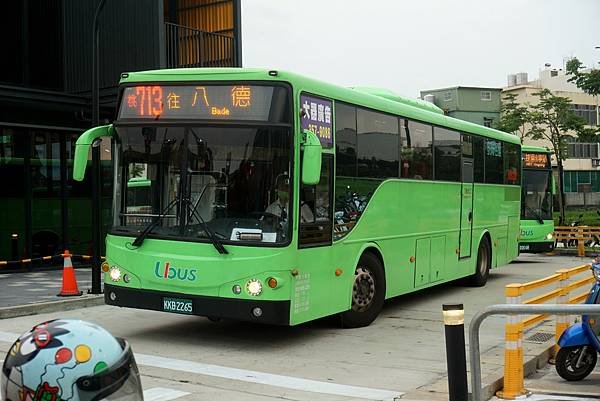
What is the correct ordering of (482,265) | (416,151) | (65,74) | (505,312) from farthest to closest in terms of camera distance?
(65,74) → (482,265) → (416,151) → (505,312)

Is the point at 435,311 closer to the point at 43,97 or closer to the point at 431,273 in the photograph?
the point at 431,273

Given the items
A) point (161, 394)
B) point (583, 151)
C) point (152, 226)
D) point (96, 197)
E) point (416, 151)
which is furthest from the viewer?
point (583, 151)

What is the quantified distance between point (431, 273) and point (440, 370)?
15.7 feet

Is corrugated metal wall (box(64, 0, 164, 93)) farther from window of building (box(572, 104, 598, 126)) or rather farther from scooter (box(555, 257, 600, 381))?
window of building (box(572, 104, 598, 126))

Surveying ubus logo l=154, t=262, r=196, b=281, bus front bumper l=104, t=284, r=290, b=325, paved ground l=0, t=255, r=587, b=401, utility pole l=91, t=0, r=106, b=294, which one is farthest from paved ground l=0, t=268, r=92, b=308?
ubus logo l=154, t=262, r=196, b=281

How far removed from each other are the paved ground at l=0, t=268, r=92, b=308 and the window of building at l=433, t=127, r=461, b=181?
6.70m

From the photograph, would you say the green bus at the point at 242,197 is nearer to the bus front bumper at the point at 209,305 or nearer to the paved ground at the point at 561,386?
the bus front bumper at the point at 209,305

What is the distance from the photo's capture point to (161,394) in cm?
653

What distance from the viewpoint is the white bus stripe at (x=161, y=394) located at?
251 inches

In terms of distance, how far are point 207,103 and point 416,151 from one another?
14.9 ft

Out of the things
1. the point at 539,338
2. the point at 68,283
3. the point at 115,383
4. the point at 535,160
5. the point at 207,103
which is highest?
the point at 207,103

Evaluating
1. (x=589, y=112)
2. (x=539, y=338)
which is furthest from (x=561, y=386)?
(x=589, y=112)

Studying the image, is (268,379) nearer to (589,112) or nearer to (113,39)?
(113,39)

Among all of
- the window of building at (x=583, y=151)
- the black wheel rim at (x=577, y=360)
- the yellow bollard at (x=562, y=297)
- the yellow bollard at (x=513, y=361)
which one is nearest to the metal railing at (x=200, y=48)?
the yellow bollard at (x=562, y=297)
